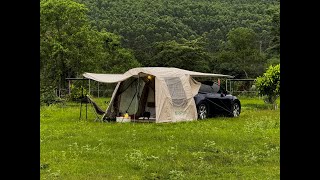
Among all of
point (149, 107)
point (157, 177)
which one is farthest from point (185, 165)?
point (149, 107)

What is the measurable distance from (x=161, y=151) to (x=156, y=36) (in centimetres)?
4305

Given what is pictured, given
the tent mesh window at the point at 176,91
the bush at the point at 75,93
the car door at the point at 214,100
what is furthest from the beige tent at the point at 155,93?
the bush at the point at 75,93

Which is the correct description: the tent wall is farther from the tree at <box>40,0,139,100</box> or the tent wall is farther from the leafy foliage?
the tree at <box>40,0,139,100</box>

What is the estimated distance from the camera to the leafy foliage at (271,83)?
57.0 feet

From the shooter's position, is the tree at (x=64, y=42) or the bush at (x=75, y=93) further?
the tree at (x=64, y=42)

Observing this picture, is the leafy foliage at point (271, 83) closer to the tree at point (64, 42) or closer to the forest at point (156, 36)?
the forest at point (156, 36)

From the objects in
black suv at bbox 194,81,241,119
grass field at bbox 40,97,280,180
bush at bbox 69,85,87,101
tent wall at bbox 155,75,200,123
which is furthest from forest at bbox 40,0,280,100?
grass field at bbox 40,97,280,180

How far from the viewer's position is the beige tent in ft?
43.7

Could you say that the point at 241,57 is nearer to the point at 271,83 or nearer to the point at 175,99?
the point at 271,83

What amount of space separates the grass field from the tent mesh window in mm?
1334

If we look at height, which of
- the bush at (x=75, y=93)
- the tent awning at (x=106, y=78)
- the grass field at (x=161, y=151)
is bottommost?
the grass field at (x=161, y=151)

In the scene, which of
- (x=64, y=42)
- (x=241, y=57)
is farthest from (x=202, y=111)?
(x=241, y=57)
